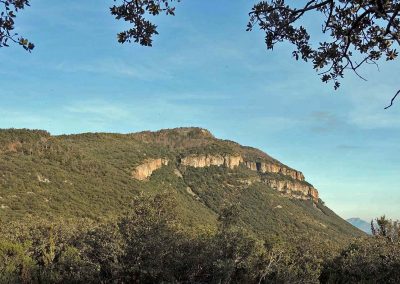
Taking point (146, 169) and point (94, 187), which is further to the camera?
point (146, 169)

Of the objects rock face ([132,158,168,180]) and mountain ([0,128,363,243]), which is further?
rock face ([132,158,168,180])

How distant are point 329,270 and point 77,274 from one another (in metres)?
16.8

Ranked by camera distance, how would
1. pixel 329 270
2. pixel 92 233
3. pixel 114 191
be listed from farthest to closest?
pixel 114 191 < pixel 329 270 < pixel 92 233

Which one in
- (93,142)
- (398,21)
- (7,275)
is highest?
(93,142)

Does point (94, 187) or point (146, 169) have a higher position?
point (146, 169)

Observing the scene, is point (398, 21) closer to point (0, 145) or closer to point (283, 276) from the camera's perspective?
point (283, 276)

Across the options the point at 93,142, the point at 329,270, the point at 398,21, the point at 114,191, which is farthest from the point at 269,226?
the point at 398,21

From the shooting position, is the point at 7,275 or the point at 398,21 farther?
the point at 7,275

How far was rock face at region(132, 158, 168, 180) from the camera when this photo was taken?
164 metres

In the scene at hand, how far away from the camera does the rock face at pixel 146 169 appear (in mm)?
163625

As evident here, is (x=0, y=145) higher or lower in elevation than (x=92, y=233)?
higher

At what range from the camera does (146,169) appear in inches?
6919

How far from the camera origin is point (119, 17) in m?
5.08

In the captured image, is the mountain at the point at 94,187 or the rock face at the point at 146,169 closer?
the mountain at the point at 94,187
